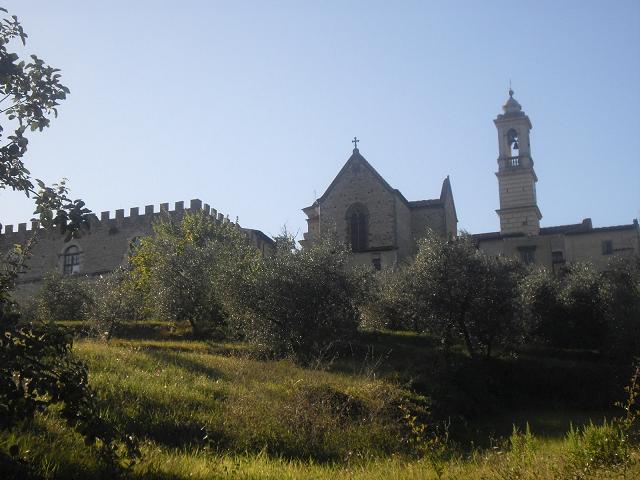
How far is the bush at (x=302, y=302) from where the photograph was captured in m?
26.3

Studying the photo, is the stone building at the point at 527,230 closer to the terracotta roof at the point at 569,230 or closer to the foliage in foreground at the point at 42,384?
the terracotta roof at the point at 569,230

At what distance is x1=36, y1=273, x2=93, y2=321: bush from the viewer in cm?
4075

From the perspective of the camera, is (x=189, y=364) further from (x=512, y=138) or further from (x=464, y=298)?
(x=512, y=138)

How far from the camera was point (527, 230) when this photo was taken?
6481cm

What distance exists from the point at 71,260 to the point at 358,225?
2365 cm

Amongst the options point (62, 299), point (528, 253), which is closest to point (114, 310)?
point (62, 299)

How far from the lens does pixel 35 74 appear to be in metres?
7.88

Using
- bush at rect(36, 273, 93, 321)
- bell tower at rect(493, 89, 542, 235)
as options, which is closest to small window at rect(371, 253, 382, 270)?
bush at rect(36, 273, 93, 321)

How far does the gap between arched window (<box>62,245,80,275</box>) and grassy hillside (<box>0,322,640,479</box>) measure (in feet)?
104

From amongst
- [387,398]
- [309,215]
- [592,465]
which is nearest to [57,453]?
[592,465]

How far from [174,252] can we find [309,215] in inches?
704

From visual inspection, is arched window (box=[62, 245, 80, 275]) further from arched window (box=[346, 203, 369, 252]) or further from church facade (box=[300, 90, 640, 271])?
arched window (box=[346, 203, 369, 252])

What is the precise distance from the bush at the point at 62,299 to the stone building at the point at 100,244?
9.89 meters

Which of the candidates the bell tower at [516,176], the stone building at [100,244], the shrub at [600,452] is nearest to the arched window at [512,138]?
the bell tower at [516,176]
